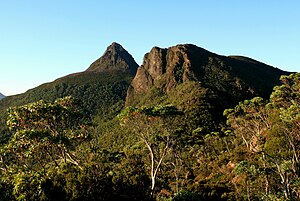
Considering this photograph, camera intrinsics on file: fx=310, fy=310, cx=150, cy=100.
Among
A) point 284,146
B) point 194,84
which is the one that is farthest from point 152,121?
point 194,84

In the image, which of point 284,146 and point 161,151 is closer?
point 284,146

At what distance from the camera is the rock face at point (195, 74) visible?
129m

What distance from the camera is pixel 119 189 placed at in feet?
70.9

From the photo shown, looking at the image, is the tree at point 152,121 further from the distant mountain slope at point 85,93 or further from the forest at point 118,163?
the distant mountain slope at point 85,93

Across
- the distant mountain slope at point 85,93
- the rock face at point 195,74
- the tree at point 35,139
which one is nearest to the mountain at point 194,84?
the rock face at point 195,74

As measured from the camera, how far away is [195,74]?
139625 mm

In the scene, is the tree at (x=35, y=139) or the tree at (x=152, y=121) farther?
the tree at (x=152, y=121)

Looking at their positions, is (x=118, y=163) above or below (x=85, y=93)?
below

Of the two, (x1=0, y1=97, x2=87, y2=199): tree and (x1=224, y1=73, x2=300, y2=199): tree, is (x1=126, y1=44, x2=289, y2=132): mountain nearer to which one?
(x1=224, y1=73, x2=300, y2=199): tree

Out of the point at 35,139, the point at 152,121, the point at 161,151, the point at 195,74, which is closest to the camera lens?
the point at 35,139

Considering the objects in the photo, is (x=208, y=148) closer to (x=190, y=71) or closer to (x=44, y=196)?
(x=44, y=196)

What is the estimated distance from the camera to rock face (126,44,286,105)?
129 meters

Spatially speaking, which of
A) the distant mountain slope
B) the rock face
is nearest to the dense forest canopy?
the rock face

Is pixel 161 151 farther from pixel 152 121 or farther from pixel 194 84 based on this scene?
pixel 194 84
